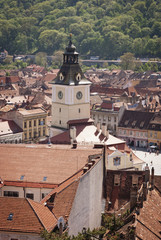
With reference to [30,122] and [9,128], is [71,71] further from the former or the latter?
[30,122]

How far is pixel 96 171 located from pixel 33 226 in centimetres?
1050

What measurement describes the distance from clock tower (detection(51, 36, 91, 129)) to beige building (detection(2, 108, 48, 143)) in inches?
642

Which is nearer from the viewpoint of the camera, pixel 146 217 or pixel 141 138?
pixel 146 217

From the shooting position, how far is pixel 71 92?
7119 cm

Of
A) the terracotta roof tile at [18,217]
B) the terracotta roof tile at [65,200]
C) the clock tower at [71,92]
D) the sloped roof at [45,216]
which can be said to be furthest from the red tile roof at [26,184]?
the clock tower at [71,92]

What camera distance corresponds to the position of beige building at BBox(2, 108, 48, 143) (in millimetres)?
88562

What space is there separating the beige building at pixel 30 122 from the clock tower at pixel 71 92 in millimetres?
16307

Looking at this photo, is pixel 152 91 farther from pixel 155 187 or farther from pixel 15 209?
pixel 15 209

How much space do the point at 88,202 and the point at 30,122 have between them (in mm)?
49827

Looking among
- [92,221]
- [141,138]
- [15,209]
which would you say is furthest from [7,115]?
[15,209]

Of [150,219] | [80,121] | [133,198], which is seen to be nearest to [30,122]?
[80,121]

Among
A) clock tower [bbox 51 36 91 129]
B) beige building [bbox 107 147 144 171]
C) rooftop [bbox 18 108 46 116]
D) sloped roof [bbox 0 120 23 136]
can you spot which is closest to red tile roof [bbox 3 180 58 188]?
beige building [bbox 107 147 144 171]

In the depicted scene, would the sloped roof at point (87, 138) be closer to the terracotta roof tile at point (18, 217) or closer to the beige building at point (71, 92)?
the beige building at point (71, 92)

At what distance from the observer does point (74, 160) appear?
152 ft
